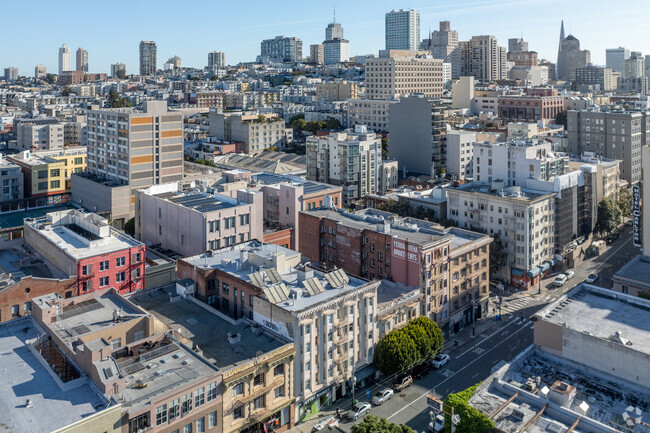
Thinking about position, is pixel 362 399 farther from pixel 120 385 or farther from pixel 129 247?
pixel 129 247

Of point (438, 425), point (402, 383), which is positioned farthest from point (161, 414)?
point (402, 383)

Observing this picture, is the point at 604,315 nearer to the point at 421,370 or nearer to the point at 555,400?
the point at 555,400

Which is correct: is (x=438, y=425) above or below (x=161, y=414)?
below

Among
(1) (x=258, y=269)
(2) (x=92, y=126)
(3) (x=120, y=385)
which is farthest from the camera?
(2) (x=92, y=126)

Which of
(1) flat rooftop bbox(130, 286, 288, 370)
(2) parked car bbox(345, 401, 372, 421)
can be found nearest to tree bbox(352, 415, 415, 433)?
(2) parked car bbox(345, 401, 372, 421)

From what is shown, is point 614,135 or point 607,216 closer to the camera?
point 607,216

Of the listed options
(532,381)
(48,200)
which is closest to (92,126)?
(48,200)

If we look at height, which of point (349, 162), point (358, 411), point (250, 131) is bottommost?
point (358, 411)
